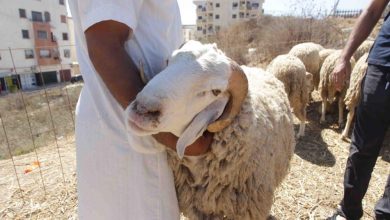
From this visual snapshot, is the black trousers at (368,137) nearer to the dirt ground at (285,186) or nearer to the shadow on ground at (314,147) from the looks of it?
the dirt ground at (285,186)

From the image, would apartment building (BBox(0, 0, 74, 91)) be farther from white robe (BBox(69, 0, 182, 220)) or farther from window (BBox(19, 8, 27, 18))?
white robe (BBox(69, 0, 182, 220))

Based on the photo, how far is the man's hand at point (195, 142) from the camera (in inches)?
47.1

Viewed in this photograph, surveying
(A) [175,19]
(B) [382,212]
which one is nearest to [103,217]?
(A) [175,19]

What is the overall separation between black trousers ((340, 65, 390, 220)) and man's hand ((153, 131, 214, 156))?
1.41 meters

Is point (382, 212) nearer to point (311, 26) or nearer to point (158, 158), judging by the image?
point (158, 158)

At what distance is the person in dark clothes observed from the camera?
6.95 ft

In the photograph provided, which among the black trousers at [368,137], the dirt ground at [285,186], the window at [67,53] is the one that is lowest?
the window at [67,53]

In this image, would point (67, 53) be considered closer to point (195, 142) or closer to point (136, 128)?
point (195, 142)

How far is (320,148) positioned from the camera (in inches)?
180

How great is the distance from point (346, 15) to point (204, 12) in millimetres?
36256

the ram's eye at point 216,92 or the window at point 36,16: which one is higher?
the window at point 36,16

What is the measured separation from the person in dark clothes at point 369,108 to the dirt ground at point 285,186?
1.67ft

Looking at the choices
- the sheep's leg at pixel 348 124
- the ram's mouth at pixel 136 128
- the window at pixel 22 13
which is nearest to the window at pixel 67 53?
the window at pixel 22 13

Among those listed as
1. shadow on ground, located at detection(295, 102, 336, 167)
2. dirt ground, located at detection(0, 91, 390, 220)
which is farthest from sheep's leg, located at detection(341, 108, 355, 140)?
shadow on ground, located at detection(295, 102, 336, 167)
